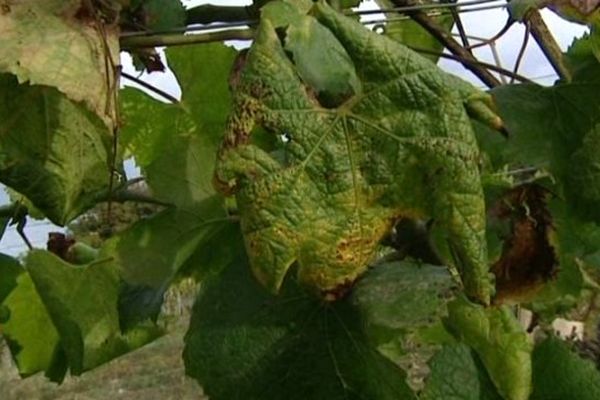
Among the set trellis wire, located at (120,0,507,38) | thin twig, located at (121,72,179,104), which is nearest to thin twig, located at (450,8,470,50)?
trellis wire, located at (120,0,507,38)

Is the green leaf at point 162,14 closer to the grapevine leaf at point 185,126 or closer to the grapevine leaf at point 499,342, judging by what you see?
the grapevine leaf at point 185,126

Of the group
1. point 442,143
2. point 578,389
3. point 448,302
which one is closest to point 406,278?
point 448,302

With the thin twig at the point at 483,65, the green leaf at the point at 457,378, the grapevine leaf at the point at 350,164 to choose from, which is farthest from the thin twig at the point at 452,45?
the grapevine leaf at the point at 350,164

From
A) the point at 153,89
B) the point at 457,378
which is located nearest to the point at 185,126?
the point at 153,89

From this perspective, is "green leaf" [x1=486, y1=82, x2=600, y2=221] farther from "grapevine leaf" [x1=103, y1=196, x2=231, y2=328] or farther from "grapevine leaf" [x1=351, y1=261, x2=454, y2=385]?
"grapevine leaf" [x1=103, y1=196, x2=231, y2=328]

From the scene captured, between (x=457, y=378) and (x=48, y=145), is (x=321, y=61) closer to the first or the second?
(x=48, y=145)

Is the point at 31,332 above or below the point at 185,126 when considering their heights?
below
